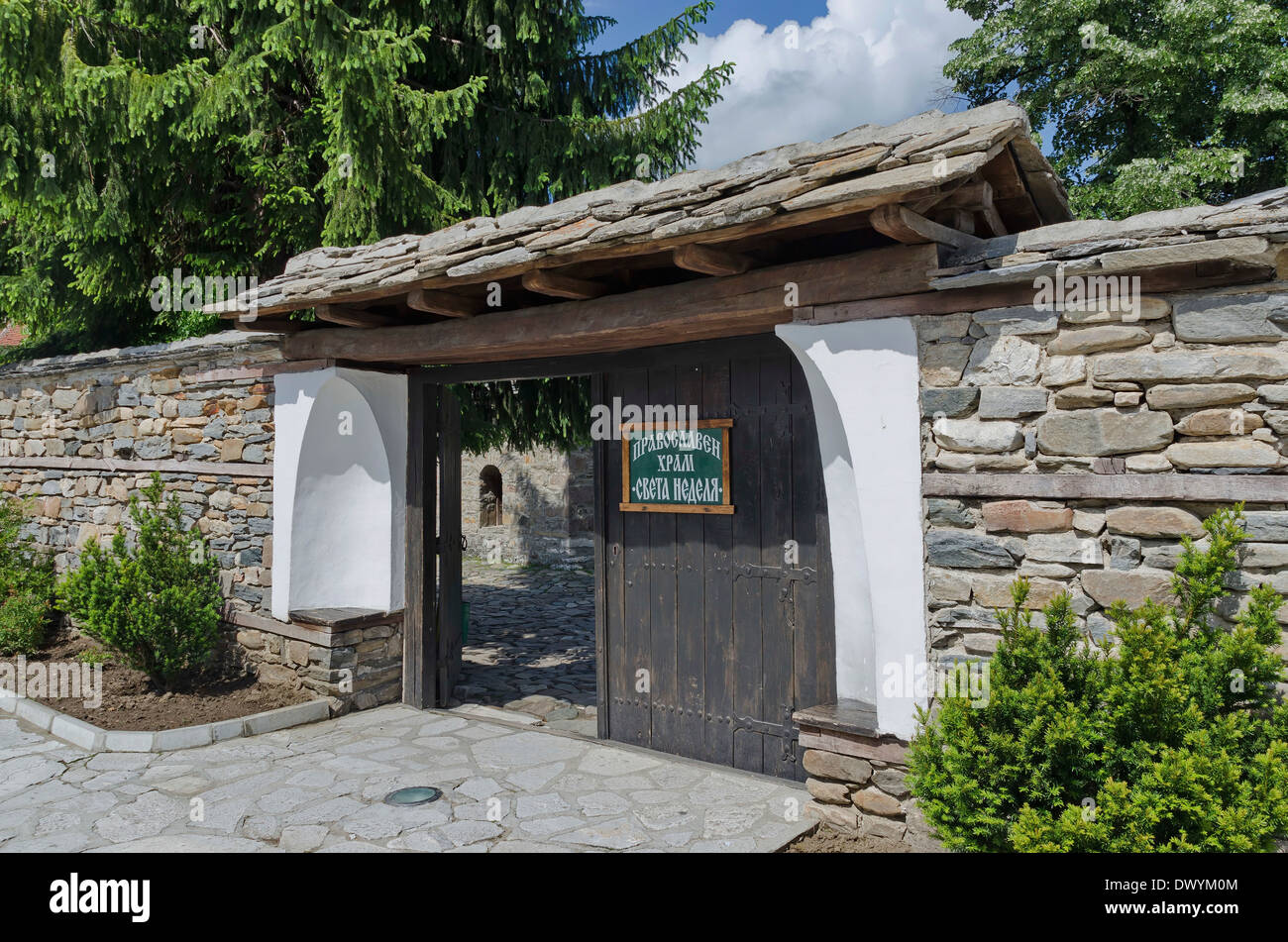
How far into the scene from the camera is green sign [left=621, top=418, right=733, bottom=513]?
4840 millimetres

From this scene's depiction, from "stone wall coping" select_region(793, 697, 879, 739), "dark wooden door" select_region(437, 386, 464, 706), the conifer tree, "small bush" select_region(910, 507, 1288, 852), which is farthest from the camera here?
the conifer tree

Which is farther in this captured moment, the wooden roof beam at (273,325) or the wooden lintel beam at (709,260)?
the wooden roof beam at (273,325)

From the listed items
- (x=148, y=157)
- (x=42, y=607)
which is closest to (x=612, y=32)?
(x=148, y=157)

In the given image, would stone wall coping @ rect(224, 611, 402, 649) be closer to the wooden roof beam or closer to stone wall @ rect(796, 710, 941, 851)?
the wooden roof beam

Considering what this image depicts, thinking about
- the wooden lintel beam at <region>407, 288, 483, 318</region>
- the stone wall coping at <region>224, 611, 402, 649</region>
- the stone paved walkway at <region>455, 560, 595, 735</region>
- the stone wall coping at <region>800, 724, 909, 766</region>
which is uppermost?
the wooden lintel beam at <region>407, 288, 483, 318</region>

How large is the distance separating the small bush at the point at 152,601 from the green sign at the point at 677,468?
321cm

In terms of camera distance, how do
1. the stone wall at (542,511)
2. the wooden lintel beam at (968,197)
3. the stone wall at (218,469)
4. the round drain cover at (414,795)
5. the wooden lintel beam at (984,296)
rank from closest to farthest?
the wooden lintel beam at (984,296) < the wooden lintel beam at (968,197) < the round drain cover at (414,795) < the stone wall at (218,469) < the stone wall at (542,511)

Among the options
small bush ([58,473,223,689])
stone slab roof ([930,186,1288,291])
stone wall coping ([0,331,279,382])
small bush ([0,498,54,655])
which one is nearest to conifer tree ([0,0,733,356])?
stone wall coping ([0,331,279,382])

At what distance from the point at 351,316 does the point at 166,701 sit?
2.90m

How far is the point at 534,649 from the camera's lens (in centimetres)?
844

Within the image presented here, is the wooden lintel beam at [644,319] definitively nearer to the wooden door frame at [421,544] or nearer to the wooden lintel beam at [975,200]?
the wooden lintel beam at [975,200]

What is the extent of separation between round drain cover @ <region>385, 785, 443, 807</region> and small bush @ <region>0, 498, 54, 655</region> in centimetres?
460

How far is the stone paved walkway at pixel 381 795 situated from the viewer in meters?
3.96

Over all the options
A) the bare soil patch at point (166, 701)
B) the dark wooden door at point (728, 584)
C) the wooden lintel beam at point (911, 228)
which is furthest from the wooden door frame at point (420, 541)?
the wooden lintel beam at point (911, 228)
